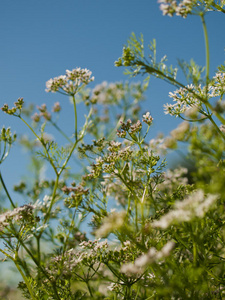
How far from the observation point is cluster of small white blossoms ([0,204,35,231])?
2.05m

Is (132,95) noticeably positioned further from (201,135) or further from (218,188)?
(218,188)

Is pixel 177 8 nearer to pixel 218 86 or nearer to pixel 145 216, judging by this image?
pixel 218 86

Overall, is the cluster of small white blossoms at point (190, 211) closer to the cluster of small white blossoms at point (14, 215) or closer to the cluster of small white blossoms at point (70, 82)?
the cluster of small white blossoms at point (14, 215)

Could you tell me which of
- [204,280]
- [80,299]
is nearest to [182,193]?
[204,280]

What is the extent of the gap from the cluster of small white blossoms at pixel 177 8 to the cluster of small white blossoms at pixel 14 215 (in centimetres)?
187

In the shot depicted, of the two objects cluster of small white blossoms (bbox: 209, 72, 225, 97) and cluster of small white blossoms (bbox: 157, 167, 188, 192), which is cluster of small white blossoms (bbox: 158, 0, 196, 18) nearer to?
cluster of small white blossoms (bbox: 209, 72, 225, 97)

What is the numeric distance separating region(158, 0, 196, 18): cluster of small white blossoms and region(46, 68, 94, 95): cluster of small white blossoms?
5.24ft

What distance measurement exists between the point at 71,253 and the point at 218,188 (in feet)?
5.41

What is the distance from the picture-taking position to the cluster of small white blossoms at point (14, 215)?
6.72 ft

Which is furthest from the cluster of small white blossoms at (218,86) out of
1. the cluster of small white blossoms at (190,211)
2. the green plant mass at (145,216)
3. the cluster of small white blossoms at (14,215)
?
the cluster of small white blossoms at (14,215)

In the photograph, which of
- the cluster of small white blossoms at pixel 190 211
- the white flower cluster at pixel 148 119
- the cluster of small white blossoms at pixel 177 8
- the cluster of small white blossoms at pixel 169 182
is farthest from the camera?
the cluster of small white blossoms at pixel 169 182

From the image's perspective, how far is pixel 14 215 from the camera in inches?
83.4

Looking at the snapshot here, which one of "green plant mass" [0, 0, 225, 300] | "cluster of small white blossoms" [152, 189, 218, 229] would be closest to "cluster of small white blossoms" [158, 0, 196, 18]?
"green plant mass" [0, 0, 225, 300]

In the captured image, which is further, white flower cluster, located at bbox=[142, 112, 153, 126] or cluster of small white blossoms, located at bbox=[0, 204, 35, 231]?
white flower cluster, located at bbox=[142, 112, 153, 126]
